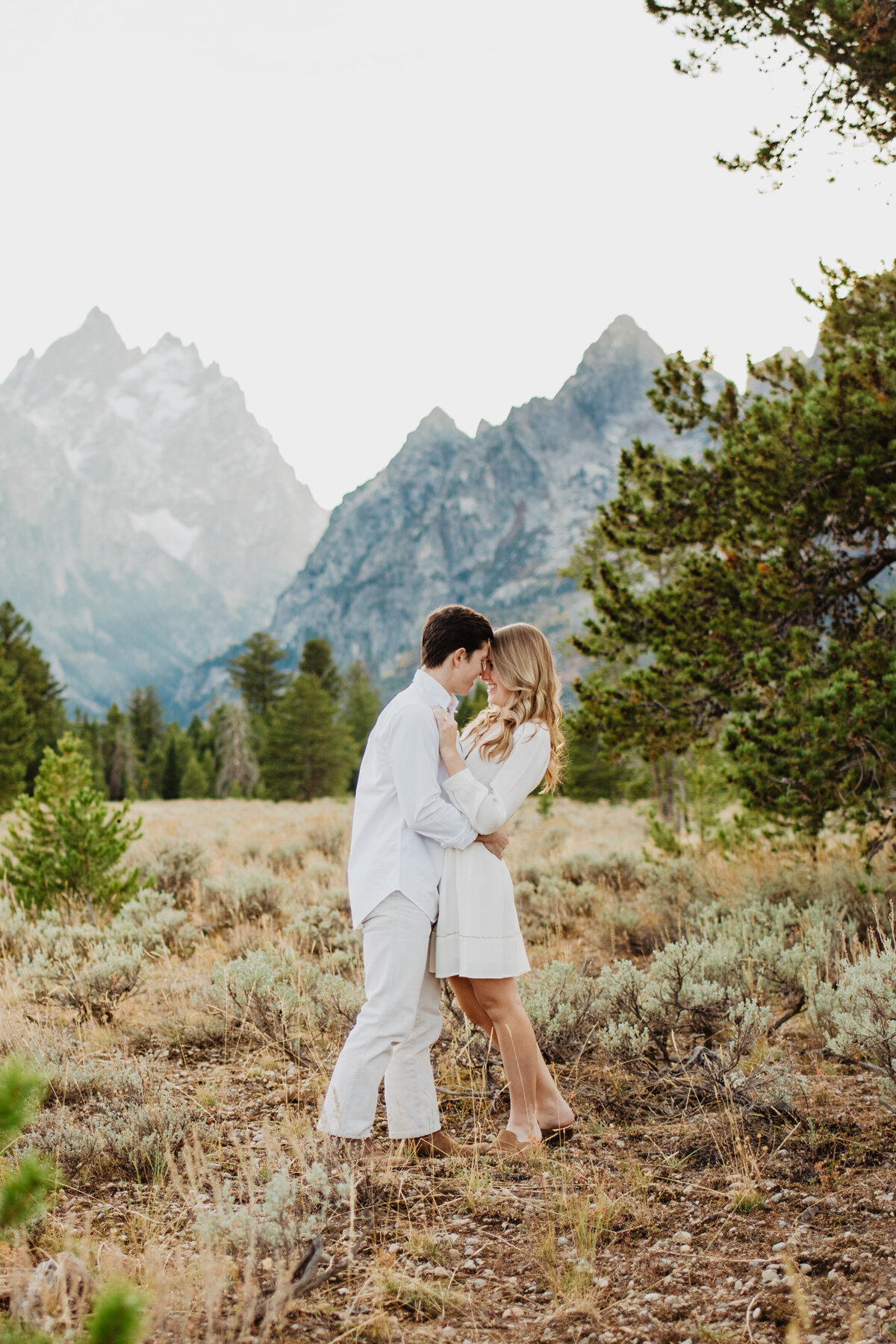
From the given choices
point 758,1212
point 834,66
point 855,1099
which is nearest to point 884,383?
point 834,66

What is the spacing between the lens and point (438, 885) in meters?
3.58

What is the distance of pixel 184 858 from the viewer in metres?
10.0

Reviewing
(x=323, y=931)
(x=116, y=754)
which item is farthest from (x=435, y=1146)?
(x=116, y=754)

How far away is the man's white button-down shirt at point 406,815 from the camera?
11.1ft

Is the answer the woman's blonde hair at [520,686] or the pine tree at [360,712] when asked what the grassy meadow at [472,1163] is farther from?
the pine tree at [360,712]

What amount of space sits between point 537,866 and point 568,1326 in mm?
7666

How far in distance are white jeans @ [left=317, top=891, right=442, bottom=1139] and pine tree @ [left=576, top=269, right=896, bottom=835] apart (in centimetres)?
370

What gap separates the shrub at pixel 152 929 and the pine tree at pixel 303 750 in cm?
3269

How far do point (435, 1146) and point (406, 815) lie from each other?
4.49 ft

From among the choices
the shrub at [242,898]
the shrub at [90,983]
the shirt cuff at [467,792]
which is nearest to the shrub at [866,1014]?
the shirt cuff at [467,792]

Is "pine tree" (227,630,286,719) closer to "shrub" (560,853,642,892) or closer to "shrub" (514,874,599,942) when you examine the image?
"shrub" (560,853,642,892)

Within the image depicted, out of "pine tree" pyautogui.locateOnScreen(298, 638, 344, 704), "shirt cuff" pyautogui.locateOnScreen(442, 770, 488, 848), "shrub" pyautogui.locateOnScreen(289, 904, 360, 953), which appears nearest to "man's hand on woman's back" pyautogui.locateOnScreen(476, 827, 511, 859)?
"shirt cuff" pyautogui.locateOnScreen(442, 770, 488, 848)

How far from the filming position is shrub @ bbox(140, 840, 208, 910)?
30.3 ft

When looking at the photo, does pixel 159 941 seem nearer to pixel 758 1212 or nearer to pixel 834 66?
pixel 758 1212
